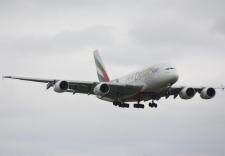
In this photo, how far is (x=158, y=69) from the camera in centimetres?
8406

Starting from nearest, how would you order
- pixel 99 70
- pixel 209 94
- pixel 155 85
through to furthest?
pixel 155 85
pixel 209 94
pixel 99 70

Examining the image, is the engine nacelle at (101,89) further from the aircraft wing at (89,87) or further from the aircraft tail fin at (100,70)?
the aircraft tail fin at (100,70)

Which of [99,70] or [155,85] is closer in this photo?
[155,85]

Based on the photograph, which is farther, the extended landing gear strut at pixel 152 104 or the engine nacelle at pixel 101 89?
the extended landing gear strut at pixel 152 104

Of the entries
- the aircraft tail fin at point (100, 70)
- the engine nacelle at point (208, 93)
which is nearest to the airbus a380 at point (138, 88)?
the engine nacelle at point (208, 93)

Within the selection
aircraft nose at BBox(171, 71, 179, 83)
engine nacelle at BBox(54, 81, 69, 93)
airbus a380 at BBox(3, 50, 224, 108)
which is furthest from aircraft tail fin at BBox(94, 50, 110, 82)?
aircraft nose at BBox(171, 71, 179, 83)

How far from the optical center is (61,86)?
8494 cm

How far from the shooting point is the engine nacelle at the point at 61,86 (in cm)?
8481

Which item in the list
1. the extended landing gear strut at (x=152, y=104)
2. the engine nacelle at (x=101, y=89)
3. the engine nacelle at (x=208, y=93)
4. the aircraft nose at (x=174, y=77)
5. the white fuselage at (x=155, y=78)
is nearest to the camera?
the aircraft nose at (x=174, y=77)

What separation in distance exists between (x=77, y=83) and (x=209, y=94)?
13.7 m

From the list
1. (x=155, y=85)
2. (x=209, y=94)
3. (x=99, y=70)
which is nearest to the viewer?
(x=155, y=85)

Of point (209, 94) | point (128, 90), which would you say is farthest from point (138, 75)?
point (209, 94)

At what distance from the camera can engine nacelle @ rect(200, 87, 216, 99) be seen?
293 ft

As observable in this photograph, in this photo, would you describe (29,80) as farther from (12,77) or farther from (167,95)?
(167,95)
